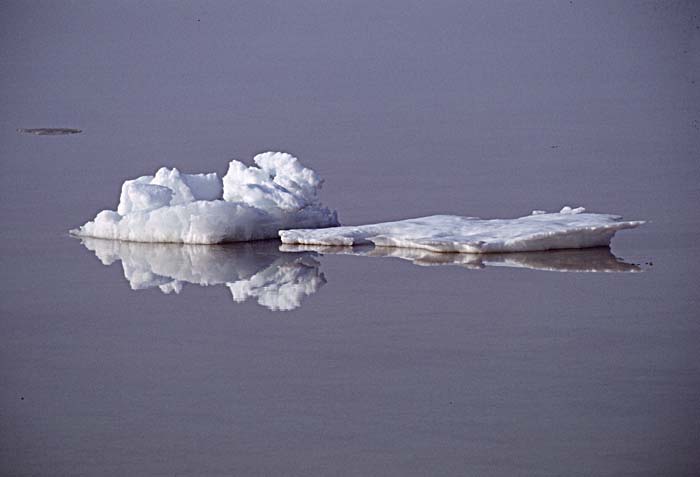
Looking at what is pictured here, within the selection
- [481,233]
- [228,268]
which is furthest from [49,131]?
[481,233]

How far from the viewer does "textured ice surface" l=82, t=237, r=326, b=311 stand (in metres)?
10.9

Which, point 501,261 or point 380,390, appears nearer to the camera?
point 380,390

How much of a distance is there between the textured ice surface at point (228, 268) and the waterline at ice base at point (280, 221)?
13cm

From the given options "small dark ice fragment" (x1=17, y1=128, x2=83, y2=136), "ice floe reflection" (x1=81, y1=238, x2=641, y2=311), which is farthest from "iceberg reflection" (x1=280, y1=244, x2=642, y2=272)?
"small dark ice fragment" (x1=17, y1=128, x2=83, y2=136)

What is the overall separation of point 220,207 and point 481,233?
190 centimetres

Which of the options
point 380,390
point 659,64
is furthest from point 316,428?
point 659,64

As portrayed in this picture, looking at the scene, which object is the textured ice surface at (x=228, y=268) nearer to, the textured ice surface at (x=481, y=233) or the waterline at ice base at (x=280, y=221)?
the waterline at ice base at (x=280, y=221)

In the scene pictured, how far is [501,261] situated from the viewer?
11.4 m

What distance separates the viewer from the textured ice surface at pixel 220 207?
12.4 meters

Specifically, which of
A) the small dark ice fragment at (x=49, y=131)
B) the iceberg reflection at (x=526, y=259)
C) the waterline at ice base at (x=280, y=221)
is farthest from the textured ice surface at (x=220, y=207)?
the small dark ice fragment at (x=49, y=131)

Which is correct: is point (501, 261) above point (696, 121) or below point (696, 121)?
below

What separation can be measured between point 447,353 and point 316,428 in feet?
4.93

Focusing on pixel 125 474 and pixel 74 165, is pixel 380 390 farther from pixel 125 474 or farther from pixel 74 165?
pixel 74 165

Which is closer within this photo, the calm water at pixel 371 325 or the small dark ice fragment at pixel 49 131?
the calm water at pixel 371 325
